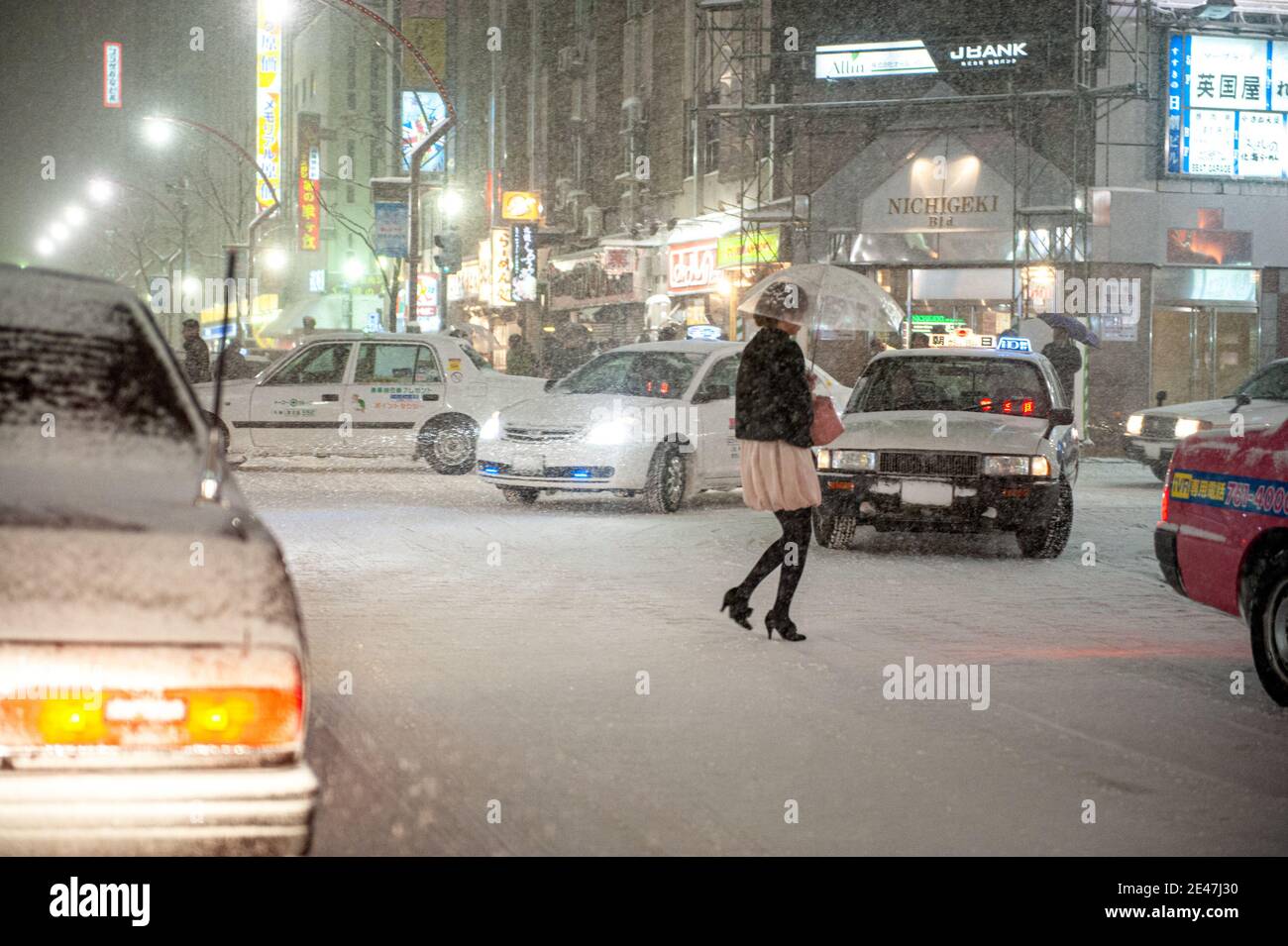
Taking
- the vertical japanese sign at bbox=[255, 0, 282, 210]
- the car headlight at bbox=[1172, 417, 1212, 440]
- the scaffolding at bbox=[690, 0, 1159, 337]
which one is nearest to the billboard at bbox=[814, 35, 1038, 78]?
the scaffolding at bbox=[690, 0, 1159, 337]

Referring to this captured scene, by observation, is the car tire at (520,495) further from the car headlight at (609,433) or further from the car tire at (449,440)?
the car tire at (449,440)

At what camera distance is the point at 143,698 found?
3.30 metres

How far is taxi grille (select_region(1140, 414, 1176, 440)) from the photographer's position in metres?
20.0

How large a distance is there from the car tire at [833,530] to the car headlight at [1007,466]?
1127 mm

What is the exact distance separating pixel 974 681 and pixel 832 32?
24.9 metres

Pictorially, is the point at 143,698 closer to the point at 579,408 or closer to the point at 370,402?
the point at 579,408

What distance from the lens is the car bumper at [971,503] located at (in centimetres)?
1263

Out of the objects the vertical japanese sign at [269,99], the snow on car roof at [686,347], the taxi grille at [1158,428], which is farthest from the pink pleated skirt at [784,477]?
the vertical japanese sign at [269,99]

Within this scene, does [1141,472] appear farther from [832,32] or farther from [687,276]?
[687,276]

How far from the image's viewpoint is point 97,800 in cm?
322

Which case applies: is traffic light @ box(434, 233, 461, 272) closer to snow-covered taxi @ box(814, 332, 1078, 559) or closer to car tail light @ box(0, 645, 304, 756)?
snow-covered taxi @ box(814, 332, 1078, 559)

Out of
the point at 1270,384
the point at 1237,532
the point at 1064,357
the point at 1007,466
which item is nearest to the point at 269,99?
the point at 1064,357

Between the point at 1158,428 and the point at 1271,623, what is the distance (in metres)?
13.1

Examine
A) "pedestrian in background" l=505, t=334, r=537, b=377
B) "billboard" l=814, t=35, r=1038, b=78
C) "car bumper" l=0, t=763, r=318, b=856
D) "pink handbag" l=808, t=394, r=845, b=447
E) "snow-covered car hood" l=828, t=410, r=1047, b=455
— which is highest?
"billboard" l=814, t=35, r=1038, b=78
